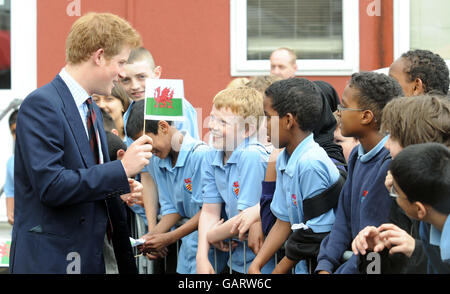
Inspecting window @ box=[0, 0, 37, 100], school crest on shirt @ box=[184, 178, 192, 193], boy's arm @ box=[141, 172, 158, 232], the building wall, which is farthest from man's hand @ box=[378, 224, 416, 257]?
window @ box=[0, 0, 37, 100]

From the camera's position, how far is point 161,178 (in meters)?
4.80

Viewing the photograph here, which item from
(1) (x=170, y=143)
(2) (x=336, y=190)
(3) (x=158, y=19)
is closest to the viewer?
(2) (x=336, y=190)

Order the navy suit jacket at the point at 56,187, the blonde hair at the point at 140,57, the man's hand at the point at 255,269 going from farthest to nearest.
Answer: the blonde hair at the point at 140,57
the man's hand at the point at 255,269
the navy suit jacket at the point at 56,187

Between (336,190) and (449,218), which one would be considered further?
(336,190)

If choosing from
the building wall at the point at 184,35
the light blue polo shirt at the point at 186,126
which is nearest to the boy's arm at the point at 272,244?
the light blue polo shirt at the point at 186,126

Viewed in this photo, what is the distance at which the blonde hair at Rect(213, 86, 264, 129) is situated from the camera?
4230mm

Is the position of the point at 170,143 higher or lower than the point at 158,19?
lower

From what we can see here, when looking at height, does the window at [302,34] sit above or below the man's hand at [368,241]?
above

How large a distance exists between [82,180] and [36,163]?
8.0 inches

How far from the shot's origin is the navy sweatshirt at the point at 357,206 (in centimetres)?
316

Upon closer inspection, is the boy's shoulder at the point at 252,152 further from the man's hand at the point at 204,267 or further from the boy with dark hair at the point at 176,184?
the man's hand at the point at 204,267

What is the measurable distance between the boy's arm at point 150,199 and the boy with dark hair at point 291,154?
136 cm
